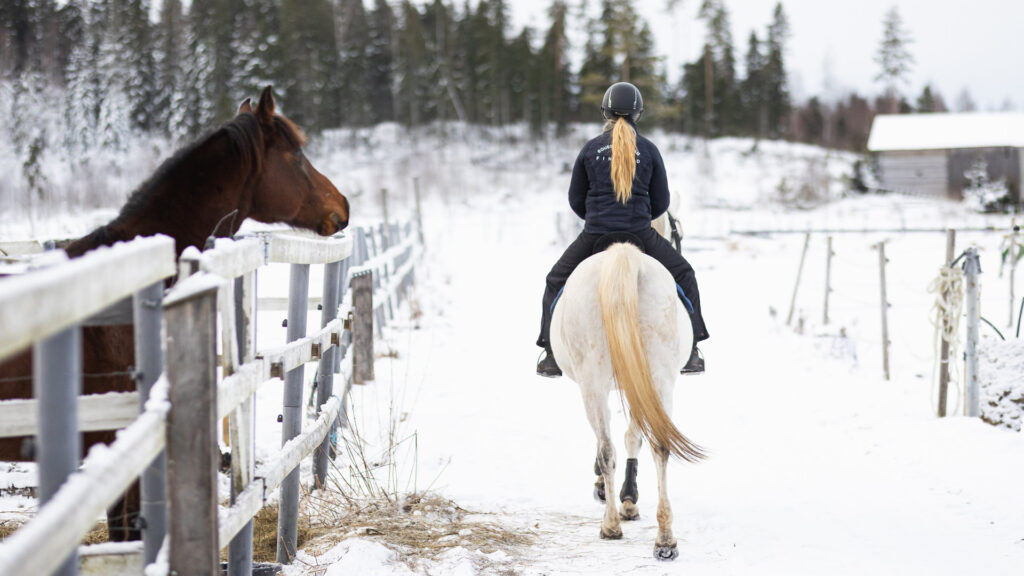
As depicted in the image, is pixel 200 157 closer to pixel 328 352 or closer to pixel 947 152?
pixel 328 352

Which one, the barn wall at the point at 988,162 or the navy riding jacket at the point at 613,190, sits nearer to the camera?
the navy riding jacket at the point at 613,190

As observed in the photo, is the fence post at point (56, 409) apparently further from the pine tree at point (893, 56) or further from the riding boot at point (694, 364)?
the pine tree at point (893, 56)

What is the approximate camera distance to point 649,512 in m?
4.79

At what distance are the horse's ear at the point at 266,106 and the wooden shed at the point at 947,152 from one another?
4588 centimetres

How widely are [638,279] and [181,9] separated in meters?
57.3

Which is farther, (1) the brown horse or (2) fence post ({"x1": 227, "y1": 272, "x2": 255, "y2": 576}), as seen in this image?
(1) the brown horse

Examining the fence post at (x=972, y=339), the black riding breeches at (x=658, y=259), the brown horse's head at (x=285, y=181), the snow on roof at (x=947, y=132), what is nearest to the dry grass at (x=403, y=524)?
the brown horse's head at (x=285, y=181)

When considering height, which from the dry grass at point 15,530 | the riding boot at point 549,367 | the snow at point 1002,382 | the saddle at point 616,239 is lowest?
the dry grass at point 15,530

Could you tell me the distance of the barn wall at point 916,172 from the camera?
145ft

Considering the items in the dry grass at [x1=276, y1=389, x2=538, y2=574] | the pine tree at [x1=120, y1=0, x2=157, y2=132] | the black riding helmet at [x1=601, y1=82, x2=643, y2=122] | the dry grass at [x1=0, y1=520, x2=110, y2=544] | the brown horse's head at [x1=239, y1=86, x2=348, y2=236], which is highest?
the pine tree at [x1=120, y1=0, x2=157, y2=132]

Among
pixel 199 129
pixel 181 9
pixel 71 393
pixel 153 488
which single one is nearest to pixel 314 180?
pixel 153 488

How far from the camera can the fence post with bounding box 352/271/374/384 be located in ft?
24.6

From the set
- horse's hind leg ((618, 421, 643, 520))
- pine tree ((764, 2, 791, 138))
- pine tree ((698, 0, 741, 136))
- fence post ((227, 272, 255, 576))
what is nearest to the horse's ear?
fence post ((227, 272, 255, 576))

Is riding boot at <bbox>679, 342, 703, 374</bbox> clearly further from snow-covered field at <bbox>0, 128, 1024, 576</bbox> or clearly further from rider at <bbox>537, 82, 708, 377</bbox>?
snow-covered field at <bbox>0, 128, 1024, 576</bbox>
